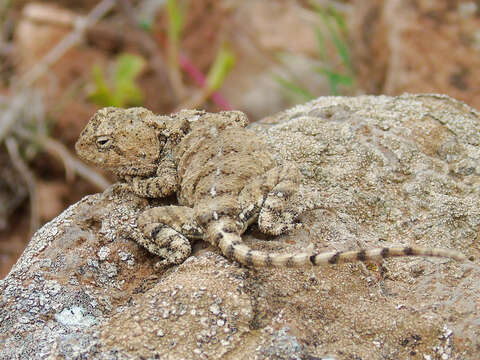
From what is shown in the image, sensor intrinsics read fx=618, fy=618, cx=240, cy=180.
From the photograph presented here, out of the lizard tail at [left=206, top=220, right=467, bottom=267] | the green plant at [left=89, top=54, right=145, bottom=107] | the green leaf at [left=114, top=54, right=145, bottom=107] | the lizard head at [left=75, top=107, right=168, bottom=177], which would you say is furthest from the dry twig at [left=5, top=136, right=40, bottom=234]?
the lizard tail at [left=206, top=220, right=467, bottom=267]

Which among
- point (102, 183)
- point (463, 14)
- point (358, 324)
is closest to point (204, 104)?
point (102, 183)

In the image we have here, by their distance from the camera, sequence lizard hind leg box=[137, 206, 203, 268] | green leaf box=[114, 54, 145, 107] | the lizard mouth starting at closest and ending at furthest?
1. lizard hind leg box=[137, 206, 203, 268]
2. the lizard mouth
3. green leaf box=[114, 54, 145, 107]

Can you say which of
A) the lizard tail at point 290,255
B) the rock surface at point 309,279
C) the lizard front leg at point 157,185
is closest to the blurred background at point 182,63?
the rock surface at point 309,279

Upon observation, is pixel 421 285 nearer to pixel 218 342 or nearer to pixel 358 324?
pixel 358 324

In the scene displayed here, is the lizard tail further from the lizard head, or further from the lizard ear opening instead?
the lizard ear opening

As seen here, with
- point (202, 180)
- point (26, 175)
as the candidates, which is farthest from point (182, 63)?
point (202, 180)

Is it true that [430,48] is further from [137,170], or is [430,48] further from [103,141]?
[103,141]
